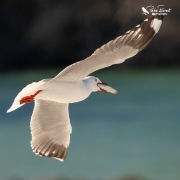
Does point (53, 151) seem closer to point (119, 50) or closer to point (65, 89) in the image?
point (65, 89)

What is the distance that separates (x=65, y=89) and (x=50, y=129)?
10.4 inches

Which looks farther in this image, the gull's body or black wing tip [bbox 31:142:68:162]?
Answer: black wing tip [bbox 31:142:68:162]

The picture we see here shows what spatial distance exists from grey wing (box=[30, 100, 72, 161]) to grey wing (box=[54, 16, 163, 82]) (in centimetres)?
29

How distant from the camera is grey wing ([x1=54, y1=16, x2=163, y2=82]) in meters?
2.65

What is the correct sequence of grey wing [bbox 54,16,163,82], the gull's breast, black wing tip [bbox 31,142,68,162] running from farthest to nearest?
black wing tip [bbox 31,142,68,162] → the gull's breast → grey wing [bbox 54,16,163,82]

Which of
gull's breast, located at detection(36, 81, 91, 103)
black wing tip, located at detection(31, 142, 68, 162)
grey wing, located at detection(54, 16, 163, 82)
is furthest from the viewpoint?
black wing tip, located at detection(31, 142, 68, 162)

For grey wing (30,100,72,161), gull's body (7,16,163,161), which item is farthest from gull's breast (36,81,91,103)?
grey wing (30,100,72,161)

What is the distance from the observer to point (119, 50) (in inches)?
105

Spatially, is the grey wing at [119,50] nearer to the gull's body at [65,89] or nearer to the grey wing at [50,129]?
the gull's body at [65,89]

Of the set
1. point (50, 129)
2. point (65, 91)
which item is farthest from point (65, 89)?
point (50, 129)

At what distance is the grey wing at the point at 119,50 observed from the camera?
265 centimetres

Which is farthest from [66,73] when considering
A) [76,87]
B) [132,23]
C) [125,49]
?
[132,23]

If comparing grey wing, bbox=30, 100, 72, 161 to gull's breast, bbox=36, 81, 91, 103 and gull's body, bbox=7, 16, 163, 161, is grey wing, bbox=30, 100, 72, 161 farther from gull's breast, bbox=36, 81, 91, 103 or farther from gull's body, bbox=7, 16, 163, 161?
gull's breast, bbox=36, 81, 91, 103

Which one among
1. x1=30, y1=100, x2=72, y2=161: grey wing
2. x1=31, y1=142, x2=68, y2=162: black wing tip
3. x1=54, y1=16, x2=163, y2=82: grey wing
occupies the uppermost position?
x1=54, y1=16, x2=163, y2=82: grey wing
